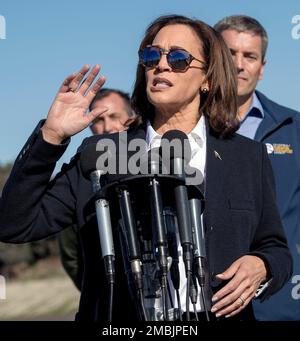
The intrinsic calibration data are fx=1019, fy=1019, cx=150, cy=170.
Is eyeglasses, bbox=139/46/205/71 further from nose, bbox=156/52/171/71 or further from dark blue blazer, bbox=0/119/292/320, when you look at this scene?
dark blue blazer, bbox=0/119/292/320

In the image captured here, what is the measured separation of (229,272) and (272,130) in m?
2.72

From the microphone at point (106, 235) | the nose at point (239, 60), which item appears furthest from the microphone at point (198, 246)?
the nose at point (239, 60)

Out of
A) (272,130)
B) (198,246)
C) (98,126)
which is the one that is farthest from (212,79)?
(98,126)

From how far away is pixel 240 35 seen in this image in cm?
735

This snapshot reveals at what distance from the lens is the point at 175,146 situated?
4.30 m

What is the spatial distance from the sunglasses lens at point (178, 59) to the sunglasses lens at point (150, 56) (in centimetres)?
6

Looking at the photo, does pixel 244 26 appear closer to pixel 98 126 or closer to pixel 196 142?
pixel 98 126

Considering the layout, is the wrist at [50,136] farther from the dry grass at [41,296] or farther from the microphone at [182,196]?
the dry grass at [41,296]

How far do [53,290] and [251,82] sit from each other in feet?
35.4

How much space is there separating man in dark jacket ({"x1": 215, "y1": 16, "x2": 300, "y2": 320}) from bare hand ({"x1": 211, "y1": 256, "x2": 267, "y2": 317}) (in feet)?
4.95

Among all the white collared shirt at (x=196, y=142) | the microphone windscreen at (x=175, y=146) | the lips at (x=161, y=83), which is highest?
the lips at (x=161, y=83)

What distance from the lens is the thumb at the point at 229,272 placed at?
4395mm
